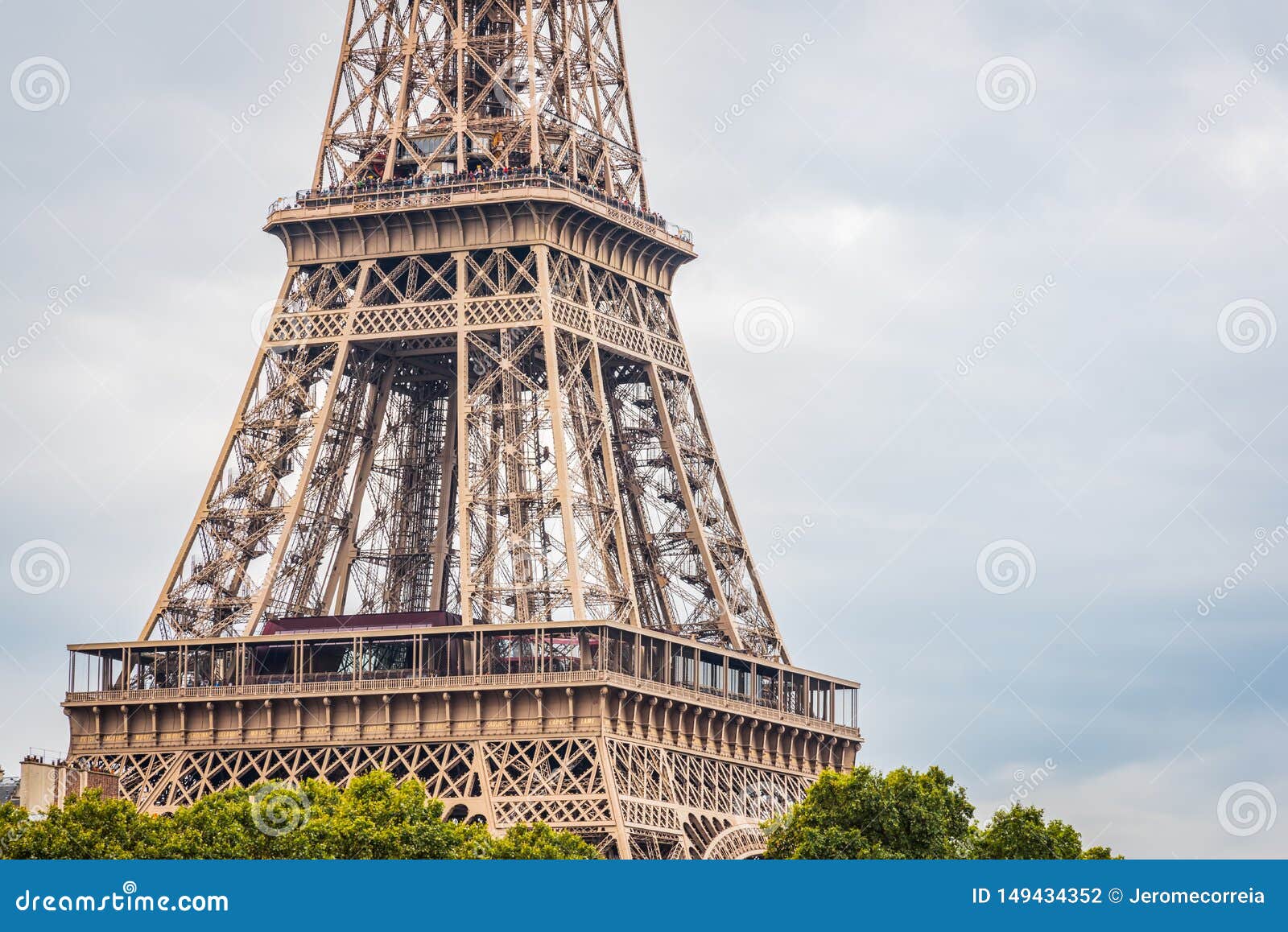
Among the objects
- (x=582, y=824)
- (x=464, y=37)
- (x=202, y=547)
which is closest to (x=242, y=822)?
(x=582, y=824)

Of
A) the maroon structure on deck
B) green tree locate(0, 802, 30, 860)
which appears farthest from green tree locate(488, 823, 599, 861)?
green tree locate(0, 802, 30, 860)

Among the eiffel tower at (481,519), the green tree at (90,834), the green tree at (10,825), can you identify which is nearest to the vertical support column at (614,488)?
the eiffel tower at (481,519)

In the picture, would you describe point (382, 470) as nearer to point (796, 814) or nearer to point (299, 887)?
point (796, 814)

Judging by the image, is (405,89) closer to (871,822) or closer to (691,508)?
(691,508)

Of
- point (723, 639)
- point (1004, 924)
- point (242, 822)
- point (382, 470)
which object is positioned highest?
point (382, 470)

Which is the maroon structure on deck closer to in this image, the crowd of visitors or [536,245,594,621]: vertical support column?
[536,245,594,621]: vertical support column

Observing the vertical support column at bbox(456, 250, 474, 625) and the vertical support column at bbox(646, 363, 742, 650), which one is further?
the vertical support column at bbox(646, 363, 742, 650)
